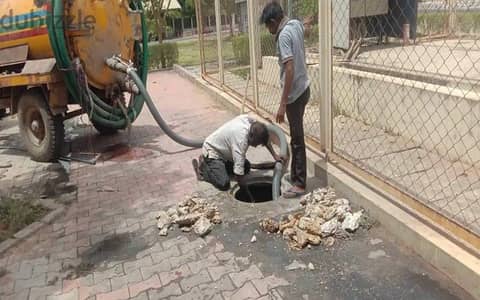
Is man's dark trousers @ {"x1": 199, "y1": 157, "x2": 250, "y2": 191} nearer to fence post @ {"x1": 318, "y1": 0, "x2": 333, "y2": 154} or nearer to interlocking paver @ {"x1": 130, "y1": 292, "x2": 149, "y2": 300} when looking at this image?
fence post @ {"x1": 318, "y1": 0, "x2": 333, "y2": 154}

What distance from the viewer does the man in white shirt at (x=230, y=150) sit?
14.5 ft

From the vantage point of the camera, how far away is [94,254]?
11.8ft

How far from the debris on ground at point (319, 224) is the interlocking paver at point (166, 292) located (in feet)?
3.01

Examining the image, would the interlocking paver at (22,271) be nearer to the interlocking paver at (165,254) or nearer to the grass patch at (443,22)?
the interlocking paver at (165,254)

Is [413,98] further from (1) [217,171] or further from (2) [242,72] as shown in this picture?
(2) [242,72]

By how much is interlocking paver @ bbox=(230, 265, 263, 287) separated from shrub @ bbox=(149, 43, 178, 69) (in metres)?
12.2

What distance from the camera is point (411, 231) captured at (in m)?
3.17

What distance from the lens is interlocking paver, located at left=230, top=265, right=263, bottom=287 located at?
3068 millimetres

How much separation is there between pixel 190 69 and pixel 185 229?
30.8 ft

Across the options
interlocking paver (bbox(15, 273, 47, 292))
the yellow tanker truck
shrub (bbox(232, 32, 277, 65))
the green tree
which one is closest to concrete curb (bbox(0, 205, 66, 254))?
interlocking paver (bbox(15, 273, 47, 292))

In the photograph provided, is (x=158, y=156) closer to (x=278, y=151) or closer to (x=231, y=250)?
(x=278, y=151)

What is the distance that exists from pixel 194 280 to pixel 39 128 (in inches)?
161

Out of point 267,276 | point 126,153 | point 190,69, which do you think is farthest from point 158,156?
point 190,69

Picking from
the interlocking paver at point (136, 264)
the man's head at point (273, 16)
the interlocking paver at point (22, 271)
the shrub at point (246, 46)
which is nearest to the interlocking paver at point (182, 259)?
the interlocking paver at point (136, 264)
